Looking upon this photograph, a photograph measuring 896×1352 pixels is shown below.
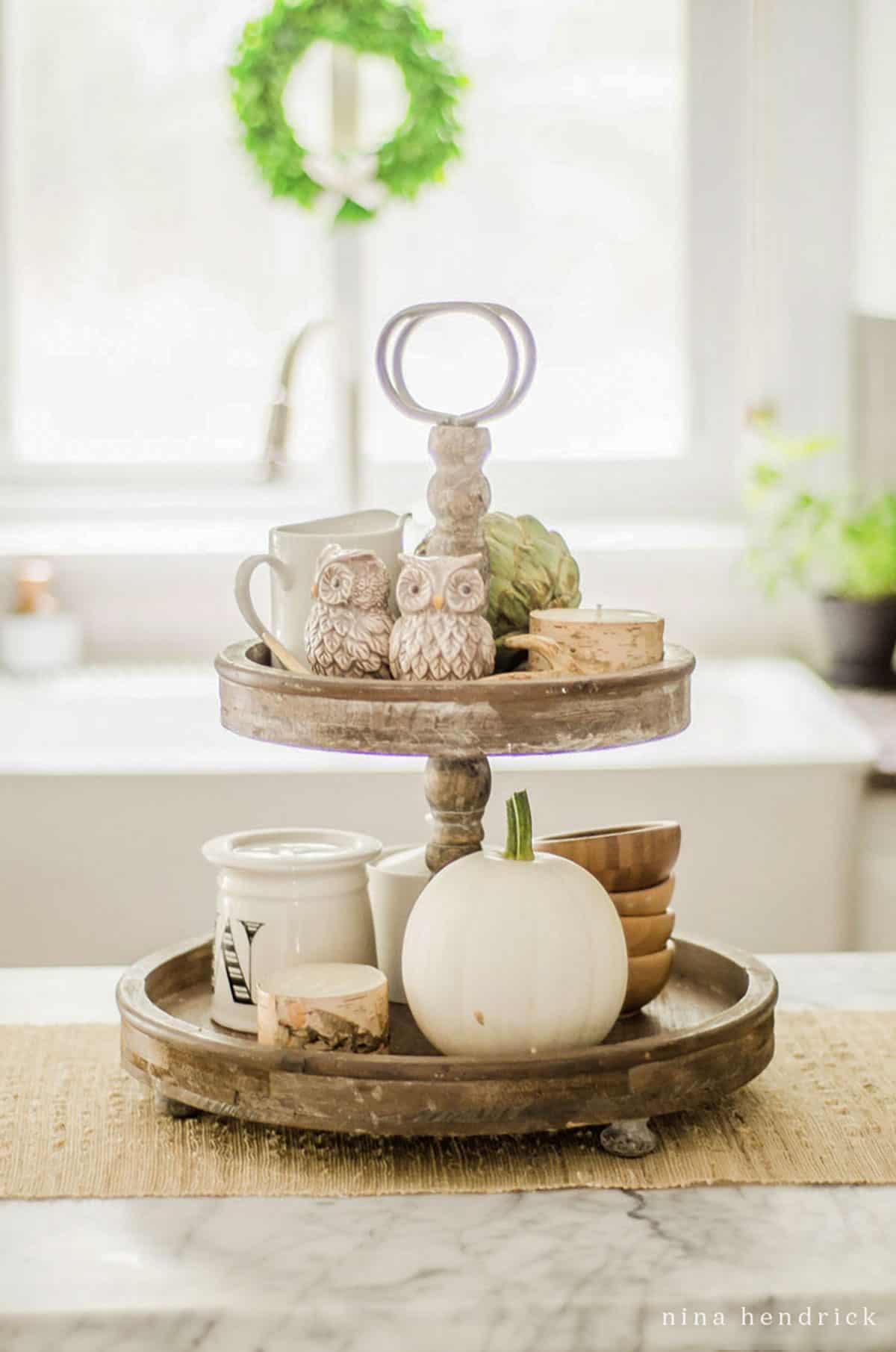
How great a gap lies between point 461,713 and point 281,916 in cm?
18

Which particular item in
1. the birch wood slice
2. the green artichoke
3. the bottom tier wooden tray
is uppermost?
the green artichoke

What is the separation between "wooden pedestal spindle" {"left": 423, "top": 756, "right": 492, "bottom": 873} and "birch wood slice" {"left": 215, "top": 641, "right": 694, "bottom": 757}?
0.11 metres

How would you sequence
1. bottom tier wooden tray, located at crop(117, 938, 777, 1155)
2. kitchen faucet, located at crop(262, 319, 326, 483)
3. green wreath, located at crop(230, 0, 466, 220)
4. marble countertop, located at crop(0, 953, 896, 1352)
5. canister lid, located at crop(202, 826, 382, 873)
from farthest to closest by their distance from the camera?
green wreath, located at crop(230, 0, 466, 220) < kitchen faucet, located at crop(262, 319, 326, 483) < canister lid, located at crop(202, 826, 382, 873) < bottom tier wooden tray, located at crop(117, 938, 777, 1155) < marble countertop, located at crop(0, 953, 896, 1352)

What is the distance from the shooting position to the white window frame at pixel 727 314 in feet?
8.57

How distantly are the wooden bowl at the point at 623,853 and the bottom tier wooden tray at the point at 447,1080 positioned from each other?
10cm

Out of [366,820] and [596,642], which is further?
[366,820]

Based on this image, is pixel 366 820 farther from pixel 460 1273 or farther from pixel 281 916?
pixel 460 1273

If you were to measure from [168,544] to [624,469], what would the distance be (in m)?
0.75

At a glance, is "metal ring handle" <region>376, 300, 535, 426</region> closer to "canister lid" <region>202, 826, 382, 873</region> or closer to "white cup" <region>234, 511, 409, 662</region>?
"white cup" <region>234, 511, 409, 662</region>

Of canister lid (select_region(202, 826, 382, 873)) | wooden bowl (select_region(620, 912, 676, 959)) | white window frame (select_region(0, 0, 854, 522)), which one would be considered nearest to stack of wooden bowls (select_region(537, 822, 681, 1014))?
wooden bowl (select_region(620, 912, 676, 959))

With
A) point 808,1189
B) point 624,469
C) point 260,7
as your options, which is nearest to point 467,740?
point 808,1189

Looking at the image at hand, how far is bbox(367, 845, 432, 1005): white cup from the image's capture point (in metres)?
1.01

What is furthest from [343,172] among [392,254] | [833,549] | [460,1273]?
[460,1273]

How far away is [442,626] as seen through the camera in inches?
34.8
